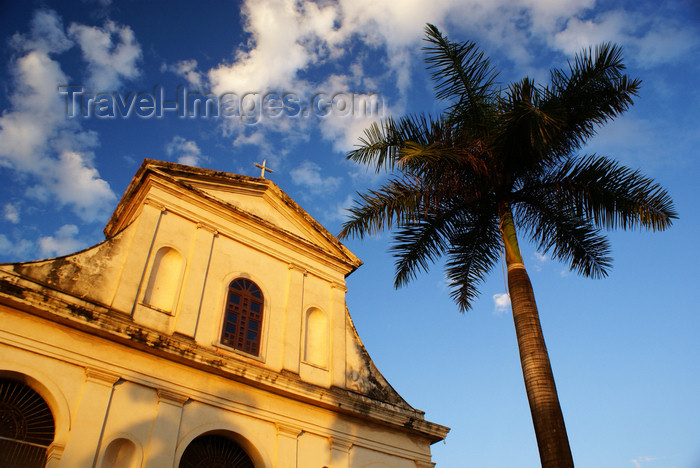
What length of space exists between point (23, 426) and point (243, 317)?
4.53m

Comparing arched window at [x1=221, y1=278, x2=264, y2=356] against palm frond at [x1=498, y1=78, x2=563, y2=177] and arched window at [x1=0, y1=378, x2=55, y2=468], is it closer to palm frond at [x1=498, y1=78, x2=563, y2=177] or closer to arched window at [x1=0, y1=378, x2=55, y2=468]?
arched window at [x1=0, y1=378, x2=55, y2=468]

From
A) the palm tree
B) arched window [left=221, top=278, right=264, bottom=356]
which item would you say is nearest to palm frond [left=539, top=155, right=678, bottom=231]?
the palm tree

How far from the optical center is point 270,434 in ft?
34.4

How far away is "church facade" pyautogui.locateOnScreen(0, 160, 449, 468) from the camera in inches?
331

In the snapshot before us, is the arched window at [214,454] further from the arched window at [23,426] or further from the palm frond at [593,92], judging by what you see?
the palm frond at [593,92]

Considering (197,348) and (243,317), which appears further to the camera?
(243,317)

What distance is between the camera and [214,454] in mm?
9875

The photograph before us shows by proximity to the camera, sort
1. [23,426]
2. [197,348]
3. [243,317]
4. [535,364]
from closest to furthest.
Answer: [23,426], [535,364], [197,348], [243,317]

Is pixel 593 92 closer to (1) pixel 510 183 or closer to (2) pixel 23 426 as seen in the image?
(1) pixel 510 183

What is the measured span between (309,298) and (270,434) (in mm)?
3742

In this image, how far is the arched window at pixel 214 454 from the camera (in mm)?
9625

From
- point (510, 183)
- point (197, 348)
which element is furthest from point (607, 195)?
point (197, 348)

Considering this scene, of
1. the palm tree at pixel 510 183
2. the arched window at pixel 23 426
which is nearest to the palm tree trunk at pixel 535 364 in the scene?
the palm tree at pixel 510 183

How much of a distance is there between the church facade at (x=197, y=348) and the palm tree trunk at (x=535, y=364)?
3830mm
